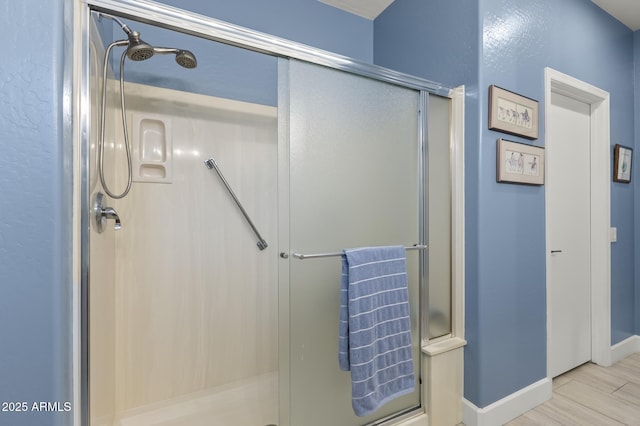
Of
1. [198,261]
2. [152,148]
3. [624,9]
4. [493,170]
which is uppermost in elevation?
[624,9]

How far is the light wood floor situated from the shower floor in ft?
4.76

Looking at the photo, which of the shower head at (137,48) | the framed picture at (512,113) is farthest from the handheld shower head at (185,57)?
the framed picture at (512,113)

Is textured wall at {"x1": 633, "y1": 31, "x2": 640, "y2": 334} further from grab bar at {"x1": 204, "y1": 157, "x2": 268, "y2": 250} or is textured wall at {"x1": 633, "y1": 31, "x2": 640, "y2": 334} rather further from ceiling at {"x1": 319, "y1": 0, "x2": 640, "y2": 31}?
grab bar at {"x1": 204, "y1": 157, "x2": 268, "y2": 250}

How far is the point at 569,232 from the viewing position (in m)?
2.27

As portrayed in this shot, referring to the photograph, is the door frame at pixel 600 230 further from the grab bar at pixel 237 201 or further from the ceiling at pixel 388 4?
the grab bar at pixel 237 201

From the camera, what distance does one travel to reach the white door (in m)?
2.16

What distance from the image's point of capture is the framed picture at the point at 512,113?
1669mm

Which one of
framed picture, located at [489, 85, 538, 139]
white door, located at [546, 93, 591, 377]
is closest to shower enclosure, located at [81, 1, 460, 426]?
framed picture, located at [489, 85, 538, 139]

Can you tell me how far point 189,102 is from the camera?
1804 millimetres

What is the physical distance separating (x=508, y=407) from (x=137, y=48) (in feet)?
8.49

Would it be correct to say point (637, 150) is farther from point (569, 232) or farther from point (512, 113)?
point (512, 113)

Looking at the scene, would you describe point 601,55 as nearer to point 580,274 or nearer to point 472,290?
point 580,274

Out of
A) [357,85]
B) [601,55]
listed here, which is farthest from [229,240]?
[601,55]

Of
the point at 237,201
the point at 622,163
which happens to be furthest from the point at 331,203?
the point at 622,163
